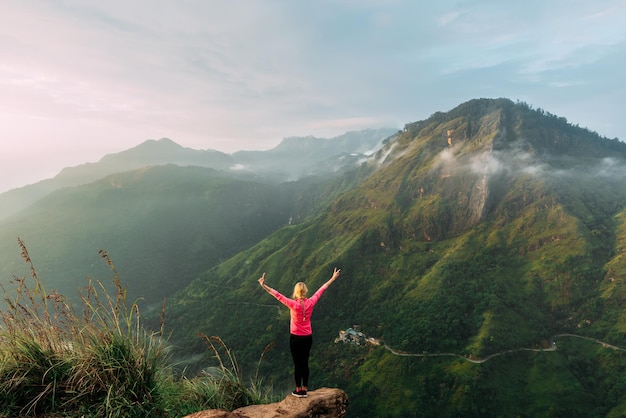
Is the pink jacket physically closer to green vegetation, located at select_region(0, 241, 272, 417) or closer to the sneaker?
the sneaker

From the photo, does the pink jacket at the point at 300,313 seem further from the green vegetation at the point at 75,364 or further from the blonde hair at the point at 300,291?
the green vegetation at the point at 75,364

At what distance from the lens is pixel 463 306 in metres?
132

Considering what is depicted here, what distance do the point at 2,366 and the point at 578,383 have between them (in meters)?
137

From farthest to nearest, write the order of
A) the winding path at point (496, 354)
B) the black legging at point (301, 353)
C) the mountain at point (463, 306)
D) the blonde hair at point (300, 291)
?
1. the winding path at point (496, 354)
2. the mountain at point (463, 306)
3. the blonde hair at point (300, 291)
4. the black legging at point (301, 353)

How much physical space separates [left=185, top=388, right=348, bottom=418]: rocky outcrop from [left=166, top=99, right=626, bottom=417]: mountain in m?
101

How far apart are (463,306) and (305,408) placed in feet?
474

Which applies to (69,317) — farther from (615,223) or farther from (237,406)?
(615,223)

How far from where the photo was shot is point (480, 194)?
18950cm

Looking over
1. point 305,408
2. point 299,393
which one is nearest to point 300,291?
point 299,393

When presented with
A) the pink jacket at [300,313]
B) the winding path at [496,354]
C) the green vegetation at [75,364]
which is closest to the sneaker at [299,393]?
the pink jacket at [300,313]

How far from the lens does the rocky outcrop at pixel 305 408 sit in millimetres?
6559

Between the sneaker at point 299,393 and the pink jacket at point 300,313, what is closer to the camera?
the sneaker at point 299,393

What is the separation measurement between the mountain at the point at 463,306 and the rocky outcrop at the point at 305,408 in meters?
101

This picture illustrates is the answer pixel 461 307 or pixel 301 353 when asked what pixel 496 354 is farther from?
pixel 301 353
